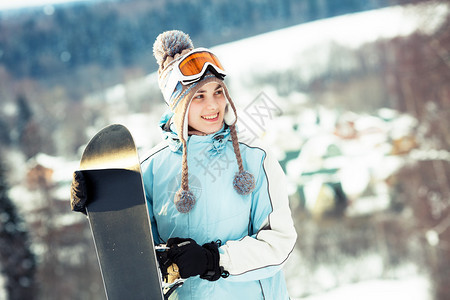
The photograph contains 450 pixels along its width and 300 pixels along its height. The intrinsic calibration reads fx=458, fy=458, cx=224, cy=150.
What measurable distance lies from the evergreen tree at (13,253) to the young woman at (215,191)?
6046mm

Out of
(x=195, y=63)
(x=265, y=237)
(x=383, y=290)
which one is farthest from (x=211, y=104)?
(x=383, y=290)

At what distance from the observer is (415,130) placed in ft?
24.2

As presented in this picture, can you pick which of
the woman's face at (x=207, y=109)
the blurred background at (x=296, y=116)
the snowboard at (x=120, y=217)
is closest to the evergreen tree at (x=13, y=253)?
the blurred background at (x=296, y=116)

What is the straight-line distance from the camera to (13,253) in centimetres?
661

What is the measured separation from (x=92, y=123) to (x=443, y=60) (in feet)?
18.5

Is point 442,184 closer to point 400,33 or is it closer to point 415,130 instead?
point 415,130

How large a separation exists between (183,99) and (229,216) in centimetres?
35

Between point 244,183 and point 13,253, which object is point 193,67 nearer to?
point 244,183

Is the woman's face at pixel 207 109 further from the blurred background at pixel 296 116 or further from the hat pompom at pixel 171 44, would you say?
the blurred background at pixel 296 116

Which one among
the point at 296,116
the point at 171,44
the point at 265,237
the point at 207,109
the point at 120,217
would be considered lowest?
the point at 265,237

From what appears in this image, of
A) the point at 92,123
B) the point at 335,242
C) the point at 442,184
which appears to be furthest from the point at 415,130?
the point at 92,123

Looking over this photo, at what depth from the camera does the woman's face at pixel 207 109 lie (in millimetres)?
1291

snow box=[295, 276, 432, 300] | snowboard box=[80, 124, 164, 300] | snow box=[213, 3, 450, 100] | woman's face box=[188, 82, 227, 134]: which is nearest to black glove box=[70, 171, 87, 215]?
snowboard box=[80, 124, 164, 300]

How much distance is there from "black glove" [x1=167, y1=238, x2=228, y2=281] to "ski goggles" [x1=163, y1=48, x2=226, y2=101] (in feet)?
1.42
